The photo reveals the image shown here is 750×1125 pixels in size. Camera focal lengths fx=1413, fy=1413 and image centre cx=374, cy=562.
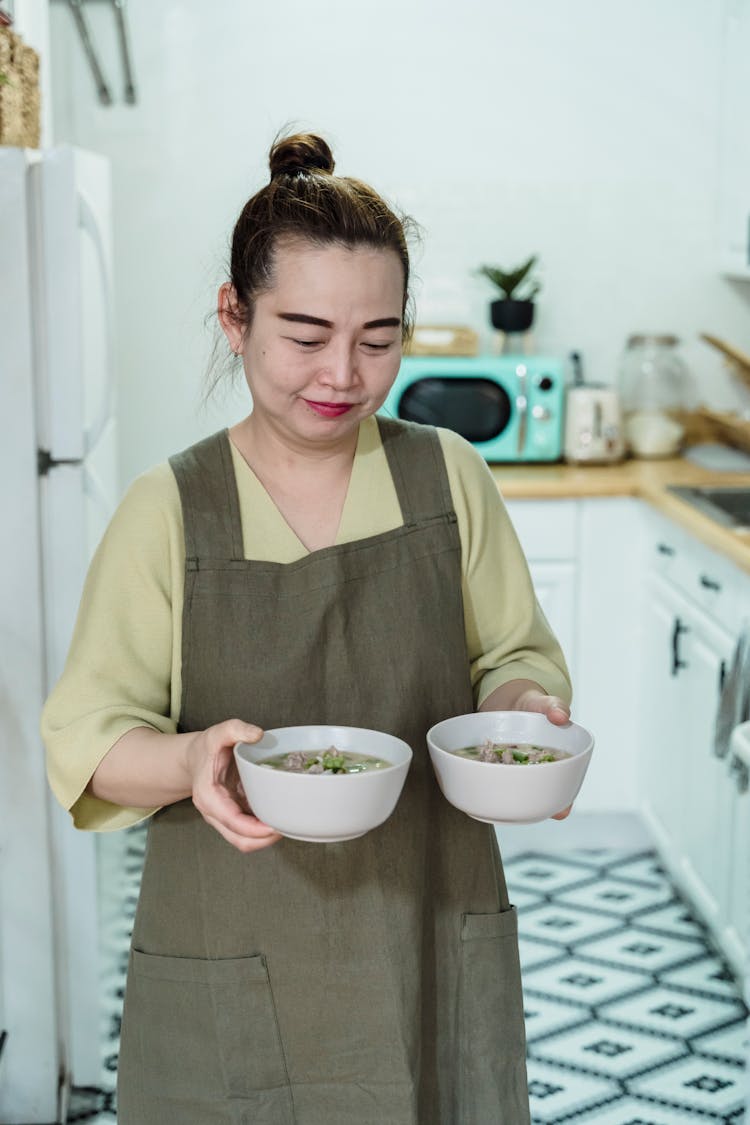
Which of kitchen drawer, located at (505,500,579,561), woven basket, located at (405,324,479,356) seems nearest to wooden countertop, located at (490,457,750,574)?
kitchen drawer, located at (505,500,579,561)

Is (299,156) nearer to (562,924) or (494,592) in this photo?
(494,592)

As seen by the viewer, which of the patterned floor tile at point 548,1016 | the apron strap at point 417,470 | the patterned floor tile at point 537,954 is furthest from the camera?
the patterned floor tile at point 537,954

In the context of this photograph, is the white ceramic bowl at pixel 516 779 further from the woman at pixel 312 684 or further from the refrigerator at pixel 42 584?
the refrigerator at pixel 42 584

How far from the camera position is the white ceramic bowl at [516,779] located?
1140mm

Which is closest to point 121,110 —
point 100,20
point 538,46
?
point 100,20

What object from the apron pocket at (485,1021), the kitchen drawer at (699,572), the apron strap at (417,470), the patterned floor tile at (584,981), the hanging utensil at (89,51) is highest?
the hanging utensil at (89,51)

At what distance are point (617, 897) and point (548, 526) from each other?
0.91 m

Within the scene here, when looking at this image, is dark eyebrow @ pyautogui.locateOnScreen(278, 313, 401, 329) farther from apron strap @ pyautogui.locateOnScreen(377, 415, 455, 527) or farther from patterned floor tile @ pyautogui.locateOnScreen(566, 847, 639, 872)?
patterned floor tile @ pyautogui.locateOnScreen(566, 847, 639, 872)

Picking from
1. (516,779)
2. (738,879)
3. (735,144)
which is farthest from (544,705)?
(735,144)

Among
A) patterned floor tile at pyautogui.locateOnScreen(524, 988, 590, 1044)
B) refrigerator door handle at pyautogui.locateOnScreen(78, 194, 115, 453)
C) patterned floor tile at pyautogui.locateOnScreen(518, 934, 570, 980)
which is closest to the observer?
refrigerator door handle at pyautogui.locateOnScreen(78, 194, 115, 453)

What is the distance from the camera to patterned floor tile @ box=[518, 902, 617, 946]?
10.4ft

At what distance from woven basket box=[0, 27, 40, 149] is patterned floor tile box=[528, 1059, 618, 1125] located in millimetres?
1869

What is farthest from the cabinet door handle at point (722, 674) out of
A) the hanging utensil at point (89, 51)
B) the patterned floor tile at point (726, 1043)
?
the hanging utensil at point (89, 51)

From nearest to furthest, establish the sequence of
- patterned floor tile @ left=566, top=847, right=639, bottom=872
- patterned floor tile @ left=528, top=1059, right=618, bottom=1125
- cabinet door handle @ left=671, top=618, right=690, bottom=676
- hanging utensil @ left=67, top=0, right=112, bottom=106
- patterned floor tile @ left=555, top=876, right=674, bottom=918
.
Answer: patterned floor tile @ left=528, top=1059, right=618, bottom=1125, cabinet door handle @ left=671, top=618, right=690, bottom=676, patterned floor tile @ left=555, top=876, right=674, bottom=918, patterned floor tile @ left=566, top=847, right=639, bottom=872, hanging utensil @ left=67, top=0, right=112, bottom=106
